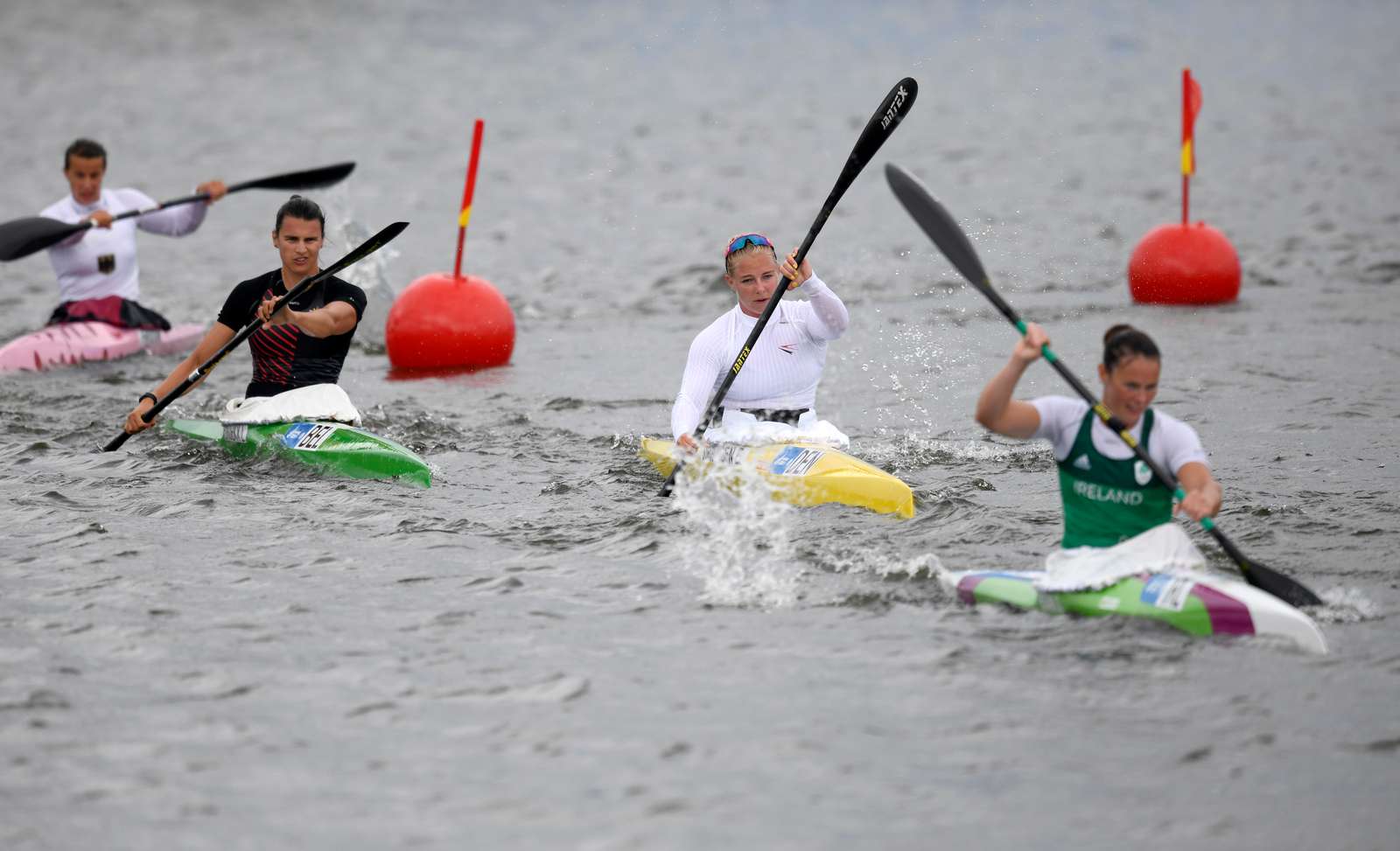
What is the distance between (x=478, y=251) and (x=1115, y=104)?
19.7 metres

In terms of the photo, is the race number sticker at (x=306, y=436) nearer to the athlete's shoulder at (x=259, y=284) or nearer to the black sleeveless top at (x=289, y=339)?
the black sleeveless top at (x=289, y=339)

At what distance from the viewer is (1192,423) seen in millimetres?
10133

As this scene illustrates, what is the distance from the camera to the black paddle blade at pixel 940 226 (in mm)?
6914

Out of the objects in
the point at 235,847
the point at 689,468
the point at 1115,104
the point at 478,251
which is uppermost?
the point at 1115,104

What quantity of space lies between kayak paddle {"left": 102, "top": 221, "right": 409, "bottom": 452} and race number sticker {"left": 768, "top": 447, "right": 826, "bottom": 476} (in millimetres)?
2257

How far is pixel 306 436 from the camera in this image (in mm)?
8781

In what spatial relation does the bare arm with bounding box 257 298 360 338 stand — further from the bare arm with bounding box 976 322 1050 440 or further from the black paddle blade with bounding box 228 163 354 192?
the bare arm with bounding box 976 322 1050 440

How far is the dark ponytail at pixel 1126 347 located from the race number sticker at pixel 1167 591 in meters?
0.77

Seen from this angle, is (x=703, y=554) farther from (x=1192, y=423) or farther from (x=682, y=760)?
(x=1192, y=423)

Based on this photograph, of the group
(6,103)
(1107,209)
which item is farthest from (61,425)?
(6,103)

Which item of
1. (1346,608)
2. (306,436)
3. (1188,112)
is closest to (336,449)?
(306,436)

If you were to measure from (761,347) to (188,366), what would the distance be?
3134 millimetres

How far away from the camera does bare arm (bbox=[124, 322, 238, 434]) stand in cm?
889

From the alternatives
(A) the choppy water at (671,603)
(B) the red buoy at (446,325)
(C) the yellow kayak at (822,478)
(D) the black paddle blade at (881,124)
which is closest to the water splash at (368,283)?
(A) the choppy water at (671,603)
